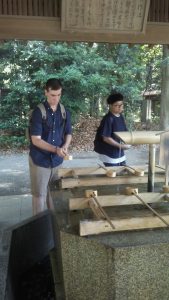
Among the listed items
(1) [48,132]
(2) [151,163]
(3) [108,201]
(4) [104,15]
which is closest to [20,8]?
(4) [104,15]

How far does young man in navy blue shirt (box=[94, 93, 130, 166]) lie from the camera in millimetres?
3891

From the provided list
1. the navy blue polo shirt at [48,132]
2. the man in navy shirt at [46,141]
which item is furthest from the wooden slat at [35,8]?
the navy blue polo shirt at [48,132]

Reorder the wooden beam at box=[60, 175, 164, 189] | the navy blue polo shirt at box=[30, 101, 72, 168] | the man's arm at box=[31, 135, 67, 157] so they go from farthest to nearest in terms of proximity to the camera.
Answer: the navy blue polo shirt at box=[30, 101, 72, 168], the man's arm at box=[31, 135, 67, 157], the wooden beam at box=[60, 175, 164, 189]

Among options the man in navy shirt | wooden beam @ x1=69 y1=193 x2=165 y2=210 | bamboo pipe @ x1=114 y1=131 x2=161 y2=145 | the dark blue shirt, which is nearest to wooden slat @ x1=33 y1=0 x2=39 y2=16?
the man in navy shirt

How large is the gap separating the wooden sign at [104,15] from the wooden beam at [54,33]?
7 centimetres

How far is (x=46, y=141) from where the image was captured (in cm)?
349

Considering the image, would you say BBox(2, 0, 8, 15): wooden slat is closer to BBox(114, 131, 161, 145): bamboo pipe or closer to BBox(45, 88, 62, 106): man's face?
BBox(45, 88, 62, 106): man's face

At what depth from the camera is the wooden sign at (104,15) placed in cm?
308

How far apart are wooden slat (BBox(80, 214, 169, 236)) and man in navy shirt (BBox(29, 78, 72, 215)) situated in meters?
1.64

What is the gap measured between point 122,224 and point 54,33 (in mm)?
2202

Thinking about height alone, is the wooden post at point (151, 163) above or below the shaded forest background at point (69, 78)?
below

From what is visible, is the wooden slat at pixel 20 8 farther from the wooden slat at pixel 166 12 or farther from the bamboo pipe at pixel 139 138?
the bamboo pipe at pixel 139 138

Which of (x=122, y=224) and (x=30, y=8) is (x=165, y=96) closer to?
(x=30, y=8)

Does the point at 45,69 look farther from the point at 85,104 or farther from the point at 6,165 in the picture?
the point at 6,165
